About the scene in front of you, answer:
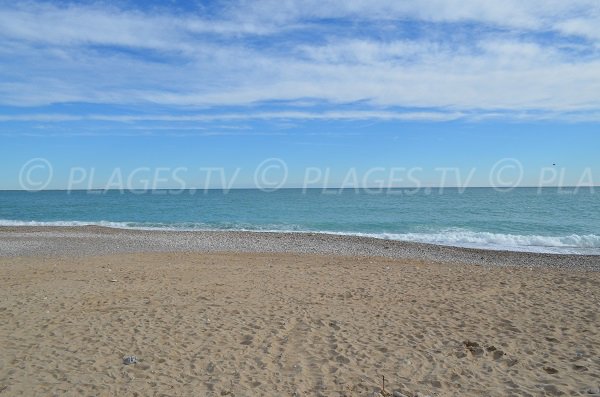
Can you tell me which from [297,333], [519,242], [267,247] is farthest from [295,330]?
[519,242]

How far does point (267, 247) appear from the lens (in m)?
18.8

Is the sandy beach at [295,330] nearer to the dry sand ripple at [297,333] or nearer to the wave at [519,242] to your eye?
the dry sand ripple at [297,333]

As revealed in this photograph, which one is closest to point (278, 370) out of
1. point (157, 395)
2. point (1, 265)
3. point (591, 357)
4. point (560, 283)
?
point (157, 395)

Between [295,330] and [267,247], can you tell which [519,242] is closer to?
[267,247]

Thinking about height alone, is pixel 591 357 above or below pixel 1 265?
above

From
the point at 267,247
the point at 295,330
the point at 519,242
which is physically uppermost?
the point at 519,242

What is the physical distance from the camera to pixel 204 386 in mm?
4875

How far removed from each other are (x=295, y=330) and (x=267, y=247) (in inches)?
473

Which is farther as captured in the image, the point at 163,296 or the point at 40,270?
Result: the point at 40,270

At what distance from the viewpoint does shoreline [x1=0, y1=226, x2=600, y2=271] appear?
16031 millimetres

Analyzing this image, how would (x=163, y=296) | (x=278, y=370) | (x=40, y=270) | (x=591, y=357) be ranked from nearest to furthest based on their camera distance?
(x=278, y=370)
(x=591, y=357)
(x=163, y=296)
(x=40, y=270)

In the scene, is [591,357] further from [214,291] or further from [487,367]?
[214,291]

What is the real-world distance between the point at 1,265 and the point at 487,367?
41.4 feet

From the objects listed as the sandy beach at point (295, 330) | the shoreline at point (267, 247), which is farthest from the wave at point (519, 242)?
the sandy beach at point (295, 330)
